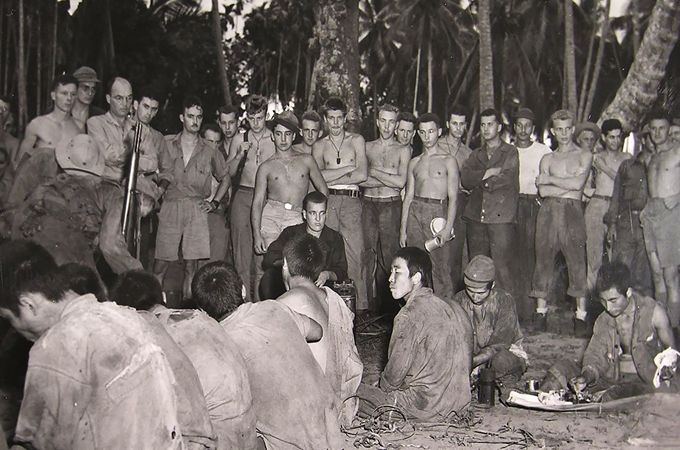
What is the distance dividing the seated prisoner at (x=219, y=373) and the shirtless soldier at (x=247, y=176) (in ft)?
13.5

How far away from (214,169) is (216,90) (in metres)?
3.10

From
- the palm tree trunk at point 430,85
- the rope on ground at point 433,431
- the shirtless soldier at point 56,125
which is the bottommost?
the rope on ground at point 433,431

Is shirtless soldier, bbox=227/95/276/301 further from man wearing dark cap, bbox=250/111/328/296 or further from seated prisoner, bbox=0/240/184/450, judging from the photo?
seated prisoner, bbox=0/240/184/450

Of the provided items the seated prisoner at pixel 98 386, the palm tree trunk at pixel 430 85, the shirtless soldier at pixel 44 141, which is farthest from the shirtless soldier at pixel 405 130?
the seated prisoner at pixel 98 386

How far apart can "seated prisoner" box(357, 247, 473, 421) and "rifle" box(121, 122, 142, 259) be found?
281 centimetres

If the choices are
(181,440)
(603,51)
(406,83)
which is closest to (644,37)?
(603,51)

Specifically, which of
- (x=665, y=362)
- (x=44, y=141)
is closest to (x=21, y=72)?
(x=44, y=141)

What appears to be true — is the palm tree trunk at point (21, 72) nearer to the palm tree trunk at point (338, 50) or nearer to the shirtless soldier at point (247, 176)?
the shirtless soldier at point (247, 176)

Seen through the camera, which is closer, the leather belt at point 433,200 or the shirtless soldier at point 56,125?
the shirtless soldier at point 56,125

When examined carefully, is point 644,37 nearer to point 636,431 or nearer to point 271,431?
point 636,431

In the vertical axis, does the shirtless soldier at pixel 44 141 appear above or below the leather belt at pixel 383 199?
above

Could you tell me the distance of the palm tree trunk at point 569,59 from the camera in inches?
423

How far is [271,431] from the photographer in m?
3.90

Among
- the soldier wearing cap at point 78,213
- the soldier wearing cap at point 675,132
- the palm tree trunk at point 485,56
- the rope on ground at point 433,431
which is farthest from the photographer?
the palm tree trunk at point 485,56
